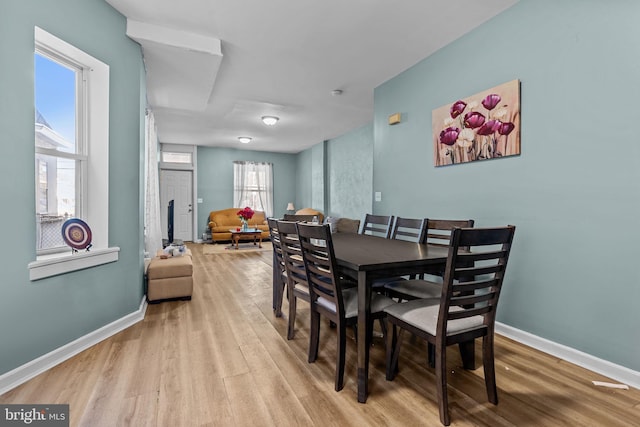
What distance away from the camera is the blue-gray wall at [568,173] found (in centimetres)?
181

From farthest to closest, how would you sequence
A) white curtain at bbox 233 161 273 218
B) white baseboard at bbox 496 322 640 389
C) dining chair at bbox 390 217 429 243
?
white curtain at bbox 233 161 273 218
dining chair at bbox 390 217 429 243
white baseboard at bbox 496 322 640 389

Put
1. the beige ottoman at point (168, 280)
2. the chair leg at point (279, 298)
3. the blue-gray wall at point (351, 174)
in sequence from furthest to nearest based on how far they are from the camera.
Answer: the blue-gray wall at point (351, 174)
the beige ottoman at point (168, 280)
the chair leg at point (279, 298)

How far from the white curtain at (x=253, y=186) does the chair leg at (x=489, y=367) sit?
7.99 meters

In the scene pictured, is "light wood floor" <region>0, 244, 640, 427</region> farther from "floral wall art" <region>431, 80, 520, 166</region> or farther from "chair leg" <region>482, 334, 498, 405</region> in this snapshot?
"floral wall art" <region>431, 80, 520, 166</region>

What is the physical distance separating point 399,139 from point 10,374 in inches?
146

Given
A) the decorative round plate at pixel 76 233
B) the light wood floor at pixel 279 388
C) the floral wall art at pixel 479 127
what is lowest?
the light wood floor at pixel 279 388

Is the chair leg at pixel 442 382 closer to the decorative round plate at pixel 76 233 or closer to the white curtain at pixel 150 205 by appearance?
the decorative round plate at pixel 76 233

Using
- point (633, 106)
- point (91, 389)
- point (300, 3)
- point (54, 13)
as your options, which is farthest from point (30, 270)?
point (633, 106)

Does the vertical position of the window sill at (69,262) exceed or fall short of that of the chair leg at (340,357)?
it exceeds it

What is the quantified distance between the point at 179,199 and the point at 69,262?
6.47m

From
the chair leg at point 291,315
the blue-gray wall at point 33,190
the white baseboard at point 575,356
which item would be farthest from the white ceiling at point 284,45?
the white baseboard at point 575,356

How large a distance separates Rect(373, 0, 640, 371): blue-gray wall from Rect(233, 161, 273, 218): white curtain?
694cm

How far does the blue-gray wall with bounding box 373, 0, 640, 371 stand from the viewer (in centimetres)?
181

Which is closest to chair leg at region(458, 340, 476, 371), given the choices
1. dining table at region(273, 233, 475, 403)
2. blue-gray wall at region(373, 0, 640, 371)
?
dining table at region(273, 233, 475, 403)
